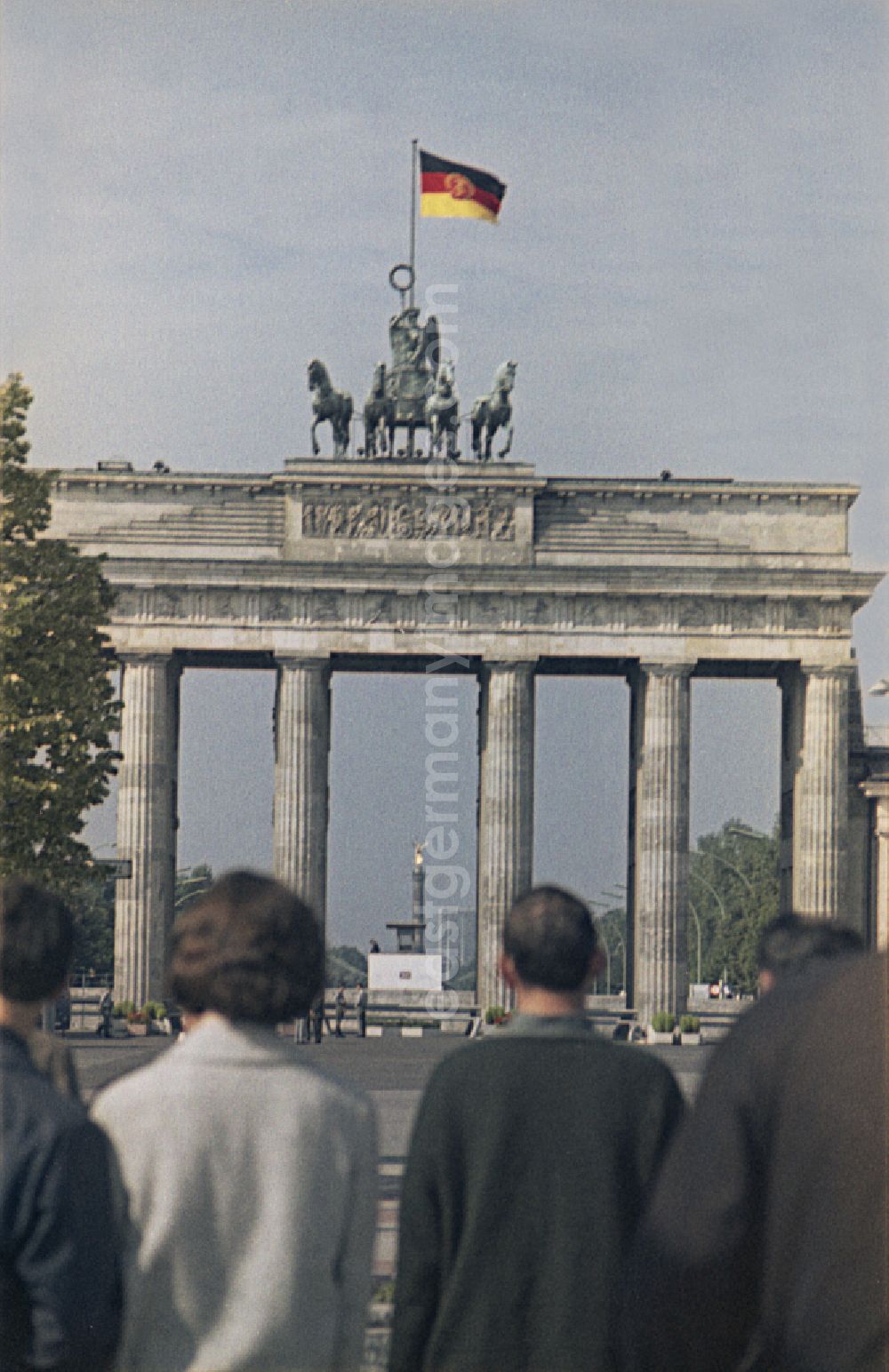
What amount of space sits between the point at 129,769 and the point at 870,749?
2587cm

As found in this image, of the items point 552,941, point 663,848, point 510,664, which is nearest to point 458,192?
point 510,664

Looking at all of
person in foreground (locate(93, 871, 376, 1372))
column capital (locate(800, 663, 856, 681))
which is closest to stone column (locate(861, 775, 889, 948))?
column capital (locate(800, 663, 856, 681))

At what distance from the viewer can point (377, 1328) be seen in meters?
14.5

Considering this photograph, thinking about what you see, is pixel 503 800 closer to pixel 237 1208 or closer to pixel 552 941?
pixel 552 941

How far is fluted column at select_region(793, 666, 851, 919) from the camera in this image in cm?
7750

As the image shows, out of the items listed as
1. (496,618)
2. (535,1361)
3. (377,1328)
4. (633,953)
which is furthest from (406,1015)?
(535,1361)

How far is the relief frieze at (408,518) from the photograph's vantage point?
7912 cm

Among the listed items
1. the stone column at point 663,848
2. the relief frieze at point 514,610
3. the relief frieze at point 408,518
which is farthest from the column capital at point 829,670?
the relief frieze at point 408,518

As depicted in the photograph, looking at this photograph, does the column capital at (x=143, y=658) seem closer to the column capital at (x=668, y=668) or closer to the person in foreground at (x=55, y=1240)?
the column capital at (x=668, y=668)

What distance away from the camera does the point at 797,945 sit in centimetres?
672

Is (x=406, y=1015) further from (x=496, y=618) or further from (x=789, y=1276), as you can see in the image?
(x=789, y=1276)

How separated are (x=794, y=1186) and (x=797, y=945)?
167cm

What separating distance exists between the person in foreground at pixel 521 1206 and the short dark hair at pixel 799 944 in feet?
2.74

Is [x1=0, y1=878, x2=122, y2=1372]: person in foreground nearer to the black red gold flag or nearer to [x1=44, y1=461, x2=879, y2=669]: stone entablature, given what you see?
the black red gold flag
